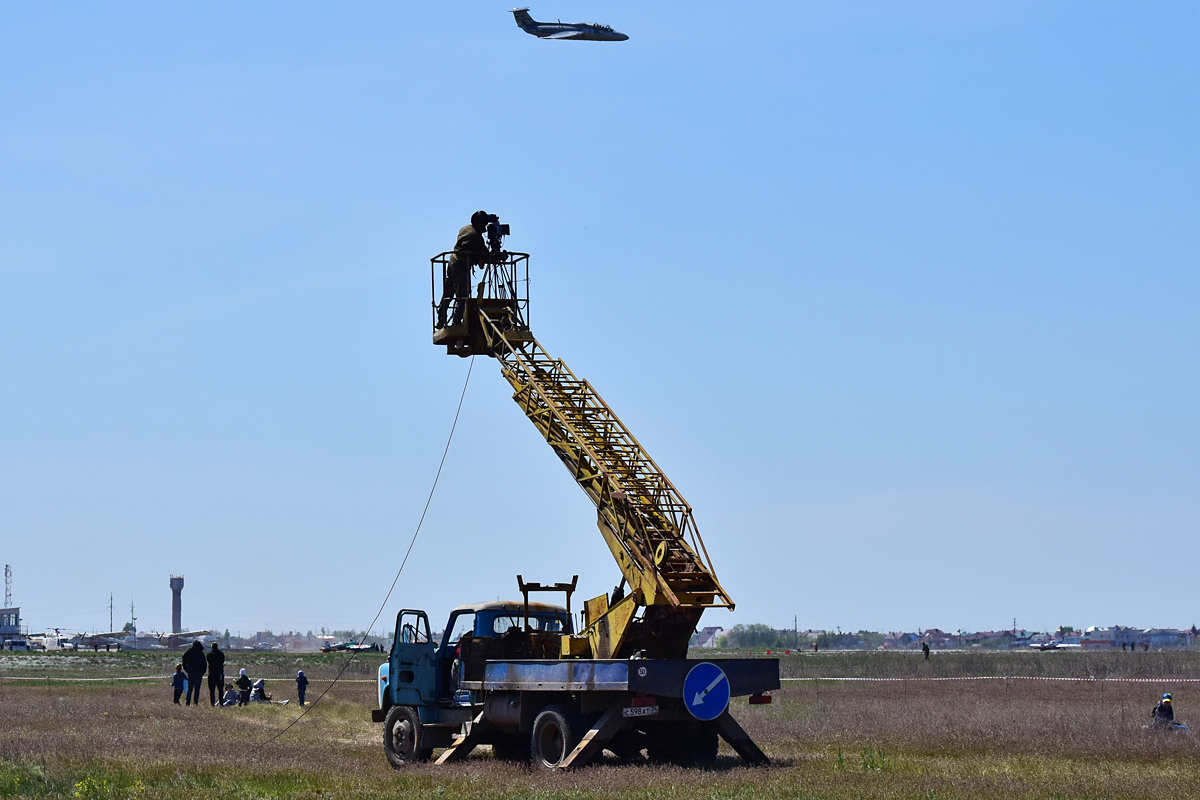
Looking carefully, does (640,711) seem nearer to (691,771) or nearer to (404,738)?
(691,771)

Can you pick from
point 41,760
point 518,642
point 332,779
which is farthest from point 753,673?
point 41,760

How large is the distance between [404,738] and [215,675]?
14.3m

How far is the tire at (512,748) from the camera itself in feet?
73.4

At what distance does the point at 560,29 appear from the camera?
111 ft

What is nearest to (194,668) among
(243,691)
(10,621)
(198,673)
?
(198,673)

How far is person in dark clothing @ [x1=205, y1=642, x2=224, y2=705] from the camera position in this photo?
115ft

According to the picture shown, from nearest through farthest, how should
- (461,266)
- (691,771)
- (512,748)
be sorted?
(691,771)
(512,748)
(461,266)

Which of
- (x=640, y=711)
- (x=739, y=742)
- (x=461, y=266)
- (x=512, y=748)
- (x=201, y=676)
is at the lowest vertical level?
(x=512, y=748)

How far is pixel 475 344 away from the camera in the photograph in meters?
25.2

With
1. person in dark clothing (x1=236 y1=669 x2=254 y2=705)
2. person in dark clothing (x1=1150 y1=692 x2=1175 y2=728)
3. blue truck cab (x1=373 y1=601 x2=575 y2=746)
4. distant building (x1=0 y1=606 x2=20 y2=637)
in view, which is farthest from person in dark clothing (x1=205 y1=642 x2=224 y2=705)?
distant building (x1=0 y1=606 x2=20 y2=637)

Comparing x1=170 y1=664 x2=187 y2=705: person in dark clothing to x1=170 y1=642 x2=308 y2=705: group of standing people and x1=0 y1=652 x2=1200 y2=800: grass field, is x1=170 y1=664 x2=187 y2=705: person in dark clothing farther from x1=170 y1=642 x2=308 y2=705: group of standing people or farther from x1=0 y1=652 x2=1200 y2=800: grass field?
x1=0 y1=652 x2=1200 y2=800: grass field

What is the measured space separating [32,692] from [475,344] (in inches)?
1037

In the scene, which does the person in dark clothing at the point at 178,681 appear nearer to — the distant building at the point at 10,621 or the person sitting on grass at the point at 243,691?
the person sitting on grass at the point at 243,691

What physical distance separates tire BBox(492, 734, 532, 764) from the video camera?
9.26 m
